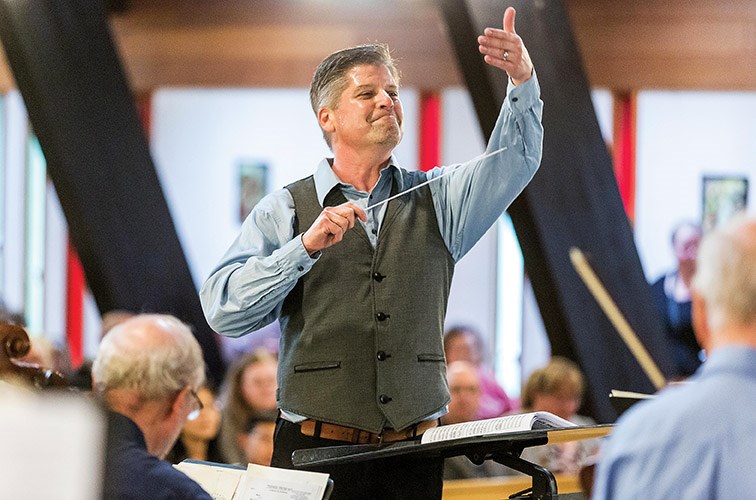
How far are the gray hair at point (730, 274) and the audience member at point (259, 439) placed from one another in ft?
10.0

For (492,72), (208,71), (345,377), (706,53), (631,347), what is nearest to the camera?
(345,377)

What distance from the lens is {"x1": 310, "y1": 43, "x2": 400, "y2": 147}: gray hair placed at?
2656 millimetres

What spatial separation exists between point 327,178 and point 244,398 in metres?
2.41

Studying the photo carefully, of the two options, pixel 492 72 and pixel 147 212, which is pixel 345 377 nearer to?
pixel 492 72

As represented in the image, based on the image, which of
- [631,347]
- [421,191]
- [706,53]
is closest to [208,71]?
[706,53]

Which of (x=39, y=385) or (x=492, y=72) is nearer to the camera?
(x=39, y=385)

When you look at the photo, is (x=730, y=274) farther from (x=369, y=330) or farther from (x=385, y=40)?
(x=385, y=40)

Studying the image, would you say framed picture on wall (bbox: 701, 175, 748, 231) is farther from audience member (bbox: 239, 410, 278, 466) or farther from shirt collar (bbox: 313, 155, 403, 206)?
shirt collar (bbox: 313, 155, 403, 206)

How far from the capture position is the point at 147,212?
6.27m

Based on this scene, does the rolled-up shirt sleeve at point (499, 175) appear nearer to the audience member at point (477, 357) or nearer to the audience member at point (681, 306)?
the audience member at point (477, 357)

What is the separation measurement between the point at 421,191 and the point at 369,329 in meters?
0.32

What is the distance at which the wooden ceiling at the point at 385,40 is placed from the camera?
790cm

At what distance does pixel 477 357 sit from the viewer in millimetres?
6586

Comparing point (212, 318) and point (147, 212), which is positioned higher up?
point (147, 212)
